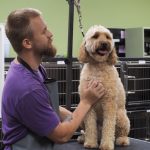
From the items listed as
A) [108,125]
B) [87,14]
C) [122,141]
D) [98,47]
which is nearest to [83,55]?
[98,47]

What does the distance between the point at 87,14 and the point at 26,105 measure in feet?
12.4

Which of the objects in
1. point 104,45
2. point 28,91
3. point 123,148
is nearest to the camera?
point 28,91

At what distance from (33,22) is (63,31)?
3.47m

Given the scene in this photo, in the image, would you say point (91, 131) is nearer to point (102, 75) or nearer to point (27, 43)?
point (102, 75)

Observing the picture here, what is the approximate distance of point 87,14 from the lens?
493 cm

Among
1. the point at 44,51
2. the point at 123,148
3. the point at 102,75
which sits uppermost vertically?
the point at 44,51

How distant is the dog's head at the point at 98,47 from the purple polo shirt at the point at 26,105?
50 cm

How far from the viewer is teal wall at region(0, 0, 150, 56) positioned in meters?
4.57

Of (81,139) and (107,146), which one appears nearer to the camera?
(107,146)

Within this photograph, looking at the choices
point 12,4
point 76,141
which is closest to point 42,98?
point 76,141

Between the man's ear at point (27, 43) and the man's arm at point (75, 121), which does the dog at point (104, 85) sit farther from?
the man's ear at point (27, 43)

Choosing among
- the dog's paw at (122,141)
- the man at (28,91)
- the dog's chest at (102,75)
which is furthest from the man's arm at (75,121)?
the dog's paw at (122,141)

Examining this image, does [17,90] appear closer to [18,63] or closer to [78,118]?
[18,63]

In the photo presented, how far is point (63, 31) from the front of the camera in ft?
15.7
